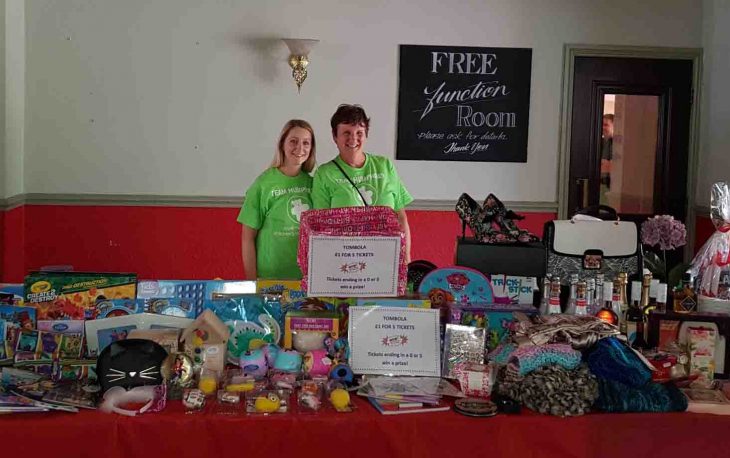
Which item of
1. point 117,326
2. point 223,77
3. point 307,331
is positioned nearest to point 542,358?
point 307,331

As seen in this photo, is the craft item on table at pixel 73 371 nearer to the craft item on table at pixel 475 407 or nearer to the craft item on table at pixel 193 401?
the craft item on table at pixel 193 401

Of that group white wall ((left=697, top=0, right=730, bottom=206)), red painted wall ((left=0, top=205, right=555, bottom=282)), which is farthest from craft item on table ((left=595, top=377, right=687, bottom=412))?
white wall ((left=697, top=0, right=730, bottom=206))

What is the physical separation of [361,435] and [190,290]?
28.8 inches

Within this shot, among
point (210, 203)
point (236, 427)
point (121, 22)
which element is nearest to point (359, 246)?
point (236, 427)

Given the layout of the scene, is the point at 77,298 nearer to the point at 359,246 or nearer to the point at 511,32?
the point at 359,246

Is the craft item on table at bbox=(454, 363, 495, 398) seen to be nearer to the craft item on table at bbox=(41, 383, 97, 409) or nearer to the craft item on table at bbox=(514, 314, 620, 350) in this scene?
the craft item on table at bbox=(514, 314, 620, 350)

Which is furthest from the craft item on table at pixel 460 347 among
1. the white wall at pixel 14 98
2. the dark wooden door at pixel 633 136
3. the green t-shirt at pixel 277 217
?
the dark wooden door at pixel 633 136

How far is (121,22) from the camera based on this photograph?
5.42 meters

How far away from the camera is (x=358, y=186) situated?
3930 mm

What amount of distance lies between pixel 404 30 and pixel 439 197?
1116 mm

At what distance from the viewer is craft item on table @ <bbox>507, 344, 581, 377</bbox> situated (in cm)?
227

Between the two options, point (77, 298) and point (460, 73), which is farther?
point (460, 73)

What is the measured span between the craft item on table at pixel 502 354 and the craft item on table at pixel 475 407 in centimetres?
14

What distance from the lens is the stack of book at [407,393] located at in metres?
2.19
